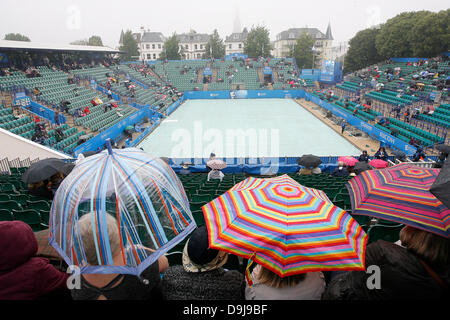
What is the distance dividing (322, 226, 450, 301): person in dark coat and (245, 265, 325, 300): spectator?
5.0 inches

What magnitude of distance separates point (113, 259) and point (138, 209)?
0.46m

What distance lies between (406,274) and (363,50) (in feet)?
187

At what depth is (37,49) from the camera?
24.9 meters

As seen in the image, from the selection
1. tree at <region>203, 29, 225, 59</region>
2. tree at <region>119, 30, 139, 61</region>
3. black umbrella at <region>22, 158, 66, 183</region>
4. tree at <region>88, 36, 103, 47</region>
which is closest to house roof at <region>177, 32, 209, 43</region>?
tree at <region>203, 29, 225, 59</region>

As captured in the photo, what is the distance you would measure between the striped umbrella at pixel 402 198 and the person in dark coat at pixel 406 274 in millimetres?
190

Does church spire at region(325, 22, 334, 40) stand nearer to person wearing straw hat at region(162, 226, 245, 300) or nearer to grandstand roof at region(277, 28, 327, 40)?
grandstand roof at region(277, 28, 327, 40)

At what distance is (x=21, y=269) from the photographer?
6.08 ft

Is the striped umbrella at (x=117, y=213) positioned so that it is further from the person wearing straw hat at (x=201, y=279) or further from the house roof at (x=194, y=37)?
the house roof at (x=194, y=37)

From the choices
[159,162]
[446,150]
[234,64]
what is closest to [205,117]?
[446,150]

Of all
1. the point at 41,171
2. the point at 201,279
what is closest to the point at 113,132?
the point at 41,171

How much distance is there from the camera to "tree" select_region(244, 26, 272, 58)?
6650 centimetres

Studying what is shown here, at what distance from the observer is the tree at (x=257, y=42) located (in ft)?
218

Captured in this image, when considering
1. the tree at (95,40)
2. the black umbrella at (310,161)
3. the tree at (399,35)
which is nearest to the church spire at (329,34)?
the tree at (399,35)

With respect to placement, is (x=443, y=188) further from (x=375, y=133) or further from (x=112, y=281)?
(x=375, y=133)
